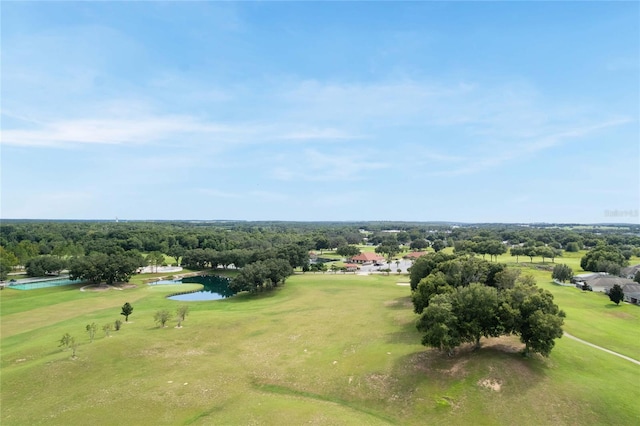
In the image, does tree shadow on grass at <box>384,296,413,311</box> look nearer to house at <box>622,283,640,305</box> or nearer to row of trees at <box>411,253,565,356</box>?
row of trees at <box>411,253,565,356</box>

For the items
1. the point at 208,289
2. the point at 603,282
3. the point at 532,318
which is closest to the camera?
the point at 532,318

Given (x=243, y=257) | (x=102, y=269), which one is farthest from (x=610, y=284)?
(x=102, y=269)

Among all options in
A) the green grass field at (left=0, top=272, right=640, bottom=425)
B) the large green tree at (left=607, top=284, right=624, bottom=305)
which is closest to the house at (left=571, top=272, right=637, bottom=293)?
the large green tree at (left=607, top=284, right=624, bottom=305)

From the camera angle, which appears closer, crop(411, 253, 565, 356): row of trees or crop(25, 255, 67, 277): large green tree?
crop(411, 253, 565, 356): row of trees

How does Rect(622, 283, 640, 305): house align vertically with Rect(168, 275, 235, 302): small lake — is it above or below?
above

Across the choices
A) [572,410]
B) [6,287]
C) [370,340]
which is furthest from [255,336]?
[6,287]

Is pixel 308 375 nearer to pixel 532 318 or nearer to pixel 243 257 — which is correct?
pixel 532 318

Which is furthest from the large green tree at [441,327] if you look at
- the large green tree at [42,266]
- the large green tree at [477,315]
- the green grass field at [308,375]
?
the large green tree at [42,266]
